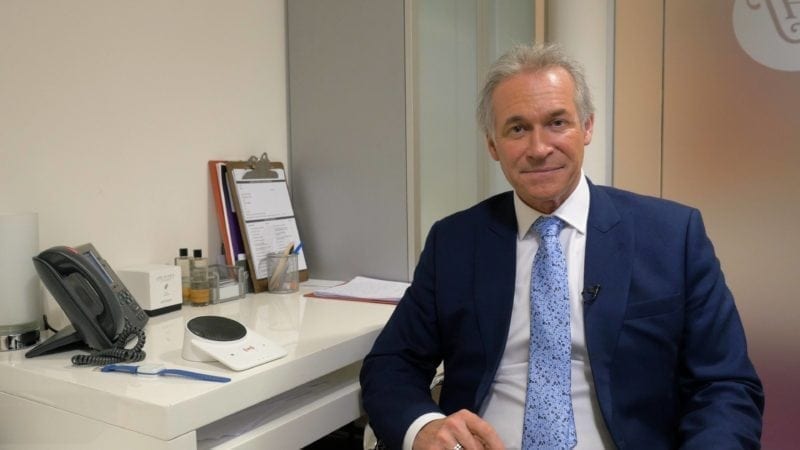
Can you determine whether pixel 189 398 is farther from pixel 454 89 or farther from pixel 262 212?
pixel 454 89

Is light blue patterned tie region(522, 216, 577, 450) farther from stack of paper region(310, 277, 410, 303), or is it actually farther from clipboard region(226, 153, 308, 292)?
clipboard region(226, 153, 308, 292)

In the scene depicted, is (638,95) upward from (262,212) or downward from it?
upward

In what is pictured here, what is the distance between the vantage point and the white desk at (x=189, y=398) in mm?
1088

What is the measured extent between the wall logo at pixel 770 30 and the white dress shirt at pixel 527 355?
0.83 metres

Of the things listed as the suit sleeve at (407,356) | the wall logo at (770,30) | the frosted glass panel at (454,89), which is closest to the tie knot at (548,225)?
the suit sleeve at (407,356)

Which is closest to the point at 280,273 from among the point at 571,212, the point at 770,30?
the point at 571,212

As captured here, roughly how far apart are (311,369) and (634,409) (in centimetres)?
65

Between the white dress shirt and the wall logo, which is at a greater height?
the wall logo

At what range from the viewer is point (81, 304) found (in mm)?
1334

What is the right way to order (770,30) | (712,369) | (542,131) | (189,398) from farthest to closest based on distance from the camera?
(770,30) < (542,131) < (712,369) < (189,398)

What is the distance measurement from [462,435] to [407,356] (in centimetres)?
29

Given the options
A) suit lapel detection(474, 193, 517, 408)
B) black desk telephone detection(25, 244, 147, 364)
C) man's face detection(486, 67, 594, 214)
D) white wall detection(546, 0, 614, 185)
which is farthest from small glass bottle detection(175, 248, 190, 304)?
white wall detection(546, 0, 614, 185)

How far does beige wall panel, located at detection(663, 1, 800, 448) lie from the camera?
1.79 metres

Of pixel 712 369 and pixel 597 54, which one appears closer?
pixel 712 369
